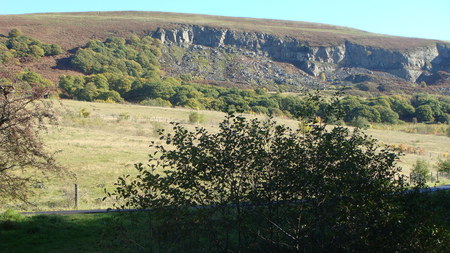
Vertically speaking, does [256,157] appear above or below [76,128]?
above

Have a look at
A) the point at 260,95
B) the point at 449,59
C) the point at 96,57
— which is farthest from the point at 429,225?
the point at 449,59

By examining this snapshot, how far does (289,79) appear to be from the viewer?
142375 mm

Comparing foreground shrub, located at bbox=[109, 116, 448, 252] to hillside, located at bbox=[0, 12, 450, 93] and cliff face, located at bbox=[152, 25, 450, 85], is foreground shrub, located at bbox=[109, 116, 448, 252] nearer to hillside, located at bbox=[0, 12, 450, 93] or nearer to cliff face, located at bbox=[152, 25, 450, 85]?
hillside, located at bbox=[0, 12, 450, 93]

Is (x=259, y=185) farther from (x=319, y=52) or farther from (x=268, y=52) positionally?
(x=319, y=52)

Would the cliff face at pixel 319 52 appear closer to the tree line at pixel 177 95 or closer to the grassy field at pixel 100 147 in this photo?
the tree line at pixel 177 95

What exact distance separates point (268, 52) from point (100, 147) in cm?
13374

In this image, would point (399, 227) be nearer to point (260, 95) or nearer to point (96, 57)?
point (260, 95)

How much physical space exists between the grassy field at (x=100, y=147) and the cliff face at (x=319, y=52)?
3488 inches

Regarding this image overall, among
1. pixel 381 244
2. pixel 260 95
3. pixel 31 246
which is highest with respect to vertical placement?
pixel 381 244

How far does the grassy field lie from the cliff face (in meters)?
88.6

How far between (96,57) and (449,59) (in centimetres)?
13341

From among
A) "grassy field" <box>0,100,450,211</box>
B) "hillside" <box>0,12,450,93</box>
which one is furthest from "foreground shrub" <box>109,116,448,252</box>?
"hillside" <box>0,12,450,93</box>

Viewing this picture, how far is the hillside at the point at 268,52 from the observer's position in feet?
439

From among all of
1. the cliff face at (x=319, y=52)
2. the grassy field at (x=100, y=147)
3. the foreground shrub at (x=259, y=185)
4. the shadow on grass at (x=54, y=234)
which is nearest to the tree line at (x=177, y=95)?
the grassy field at (x=100, y=147)
